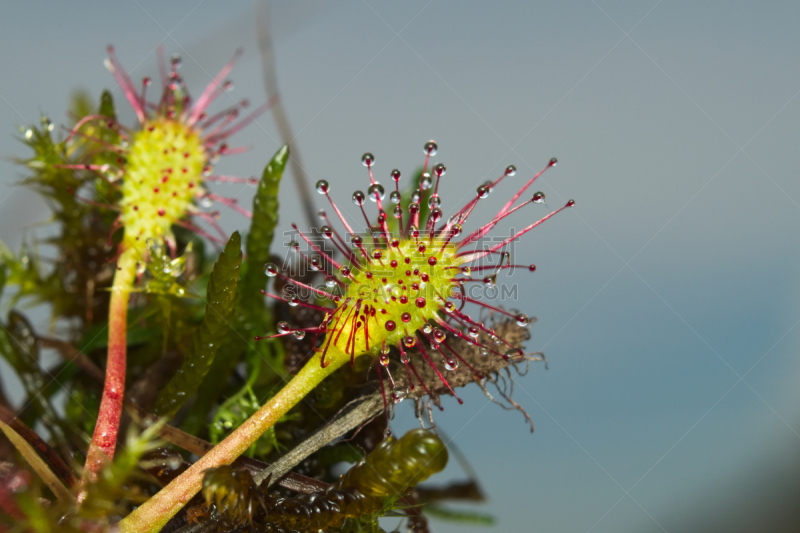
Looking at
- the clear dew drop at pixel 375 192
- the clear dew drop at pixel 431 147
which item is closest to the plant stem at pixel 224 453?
the clear dew drop at pixel 375 192

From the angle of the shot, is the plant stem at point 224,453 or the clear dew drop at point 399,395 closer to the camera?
the plant stem at point 224,453

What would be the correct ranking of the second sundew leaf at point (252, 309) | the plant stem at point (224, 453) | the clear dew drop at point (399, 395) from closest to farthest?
1. the plant stem at point (224, 453)
2. the clear dew drop at point (399, 395)
3. the second sundew leaf at point (252, 309)

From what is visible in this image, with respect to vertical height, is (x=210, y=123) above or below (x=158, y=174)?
above

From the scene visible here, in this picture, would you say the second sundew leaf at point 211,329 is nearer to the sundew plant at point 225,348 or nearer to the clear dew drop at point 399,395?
the sundew plant at point 225,348

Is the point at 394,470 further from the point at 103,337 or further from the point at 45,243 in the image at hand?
the point at 45,243

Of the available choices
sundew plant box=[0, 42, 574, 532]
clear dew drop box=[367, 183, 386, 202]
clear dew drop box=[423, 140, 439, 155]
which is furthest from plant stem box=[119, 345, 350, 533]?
clear dew drop box=[423, 140, 439, 155]

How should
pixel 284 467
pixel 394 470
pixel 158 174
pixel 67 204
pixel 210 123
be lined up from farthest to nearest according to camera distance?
pixel 67 204
pixel 210 123
pixel 158 174
pixel 284 467
pixel 394 470

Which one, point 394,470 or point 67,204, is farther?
point 67,204

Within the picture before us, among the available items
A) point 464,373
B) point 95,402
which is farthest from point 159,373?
point 464,373
